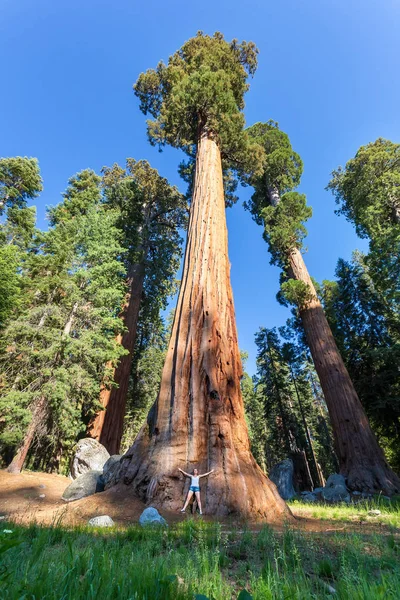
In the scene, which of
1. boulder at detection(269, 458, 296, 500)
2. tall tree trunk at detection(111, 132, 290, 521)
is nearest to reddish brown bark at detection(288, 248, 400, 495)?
boulder at detection(269, 458, 296, 500)

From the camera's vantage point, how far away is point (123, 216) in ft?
52.3

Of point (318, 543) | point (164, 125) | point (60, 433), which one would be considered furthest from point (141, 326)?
point (318, 543)

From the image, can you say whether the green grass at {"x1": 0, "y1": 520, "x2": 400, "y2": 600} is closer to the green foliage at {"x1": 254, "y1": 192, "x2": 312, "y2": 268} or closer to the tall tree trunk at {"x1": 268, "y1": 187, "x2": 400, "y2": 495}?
the tall tree trunk at {"x1": 268, "y1": 187, "x2": 400, "y2": 495}

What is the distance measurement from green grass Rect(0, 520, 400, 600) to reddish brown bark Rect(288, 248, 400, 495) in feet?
22.0

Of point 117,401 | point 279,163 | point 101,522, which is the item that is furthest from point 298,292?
point 101,522

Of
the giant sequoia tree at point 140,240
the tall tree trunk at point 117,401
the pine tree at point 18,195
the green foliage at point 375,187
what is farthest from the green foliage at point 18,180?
the green foliage at point 375,187

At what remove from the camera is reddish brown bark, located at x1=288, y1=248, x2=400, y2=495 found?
767cm

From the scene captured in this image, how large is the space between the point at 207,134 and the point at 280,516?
34.1 feet

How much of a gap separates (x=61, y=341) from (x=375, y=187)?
614 inches

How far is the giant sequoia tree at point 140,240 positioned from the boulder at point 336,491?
751 cm

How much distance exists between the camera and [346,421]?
28.7 feet

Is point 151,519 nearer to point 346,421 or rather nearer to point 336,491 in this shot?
point 336,491

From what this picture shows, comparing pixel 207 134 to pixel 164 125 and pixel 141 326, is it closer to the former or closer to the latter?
pixel 164 125

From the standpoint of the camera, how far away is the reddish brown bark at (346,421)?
302 inches
